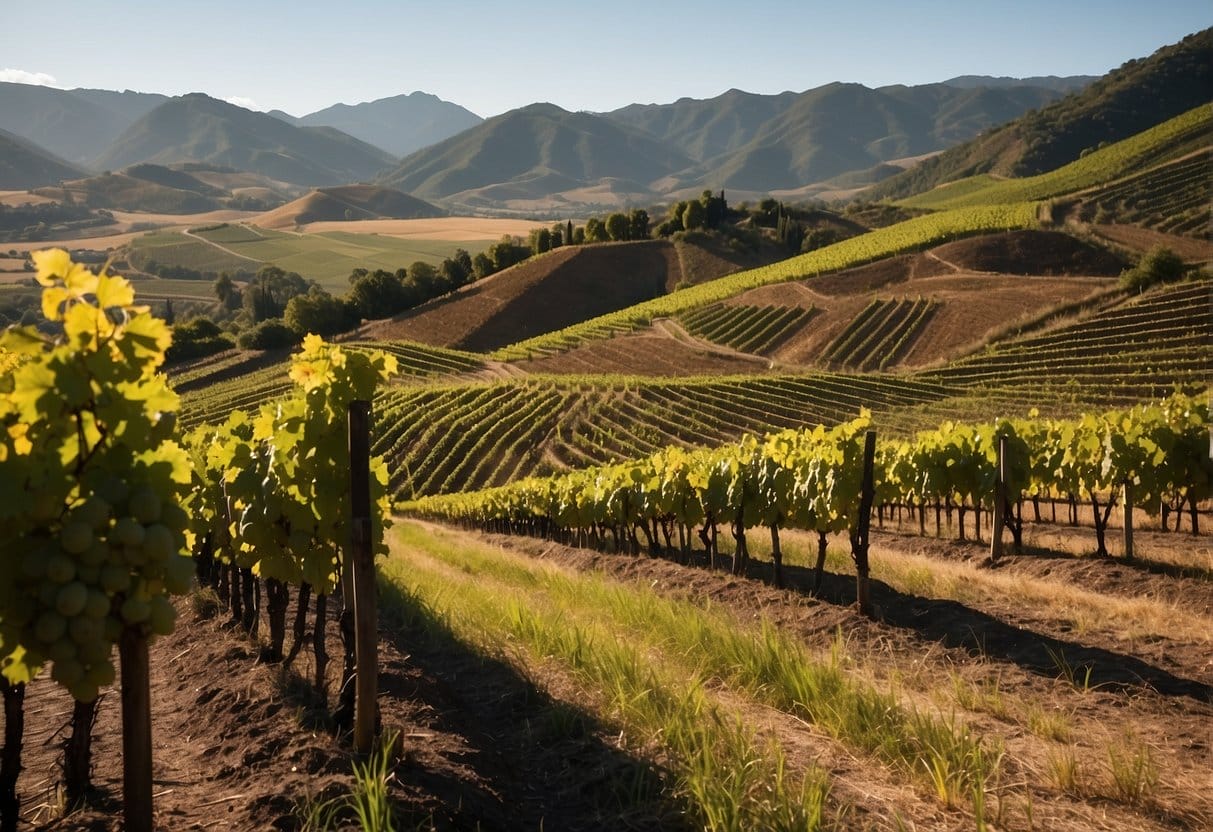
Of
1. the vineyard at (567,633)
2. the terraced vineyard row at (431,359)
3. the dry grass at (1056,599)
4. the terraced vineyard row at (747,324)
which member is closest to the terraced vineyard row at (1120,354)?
the terraced vineyard row at (747,324)

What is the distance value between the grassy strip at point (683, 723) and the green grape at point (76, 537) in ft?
9.76

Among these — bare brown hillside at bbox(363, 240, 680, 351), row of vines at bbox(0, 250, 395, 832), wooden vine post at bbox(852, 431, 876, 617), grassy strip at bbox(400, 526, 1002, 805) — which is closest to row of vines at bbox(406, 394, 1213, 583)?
wooden vine post at bbox(852, 431, 876, 617)

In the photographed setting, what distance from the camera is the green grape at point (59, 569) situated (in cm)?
329

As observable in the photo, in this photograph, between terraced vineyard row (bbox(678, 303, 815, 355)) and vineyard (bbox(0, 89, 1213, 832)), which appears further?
terraced vineyard row (bbox(678, 303, 815, 355))

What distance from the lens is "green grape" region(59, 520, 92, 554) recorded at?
3277 millimetres

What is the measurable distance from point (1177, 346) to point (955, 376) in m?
9.96

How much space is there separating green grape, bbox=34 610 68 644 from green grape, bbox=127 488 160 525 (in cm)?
45

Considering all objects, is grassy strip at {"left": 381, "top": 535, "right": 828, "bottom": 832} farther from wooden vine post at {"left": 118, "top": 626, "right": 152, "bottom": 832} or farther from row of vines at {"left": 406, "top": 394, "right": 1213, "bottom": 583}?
row of vines at {"left": 406, "top": 394, "right": 1213, "bottom": 583}

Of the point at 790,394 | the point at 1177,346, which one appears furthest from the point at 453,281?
the point at 1177,346

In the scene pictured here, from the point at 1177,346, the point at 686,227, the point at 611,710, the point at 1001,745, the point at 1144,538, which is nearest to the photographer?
the point at 1001,745

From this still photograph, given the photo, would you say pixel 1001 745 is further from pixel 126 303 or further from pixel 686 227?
pixel 686 227

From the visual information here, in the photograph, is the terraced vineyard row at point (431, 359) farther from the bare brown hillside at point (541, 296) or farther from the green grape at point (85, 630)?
the green grape at point (85, 630)

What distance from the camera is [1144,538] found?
15.8m

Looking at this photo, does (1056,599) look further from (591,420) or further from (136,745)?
(591,420)
